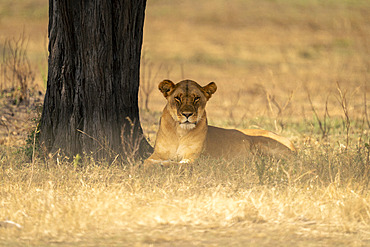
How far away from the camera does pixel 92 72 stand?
7645 mm

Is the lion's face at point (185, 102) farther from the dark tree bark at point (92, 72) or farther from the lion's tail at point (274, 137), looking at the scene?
the lion's tail at point (274, 137)

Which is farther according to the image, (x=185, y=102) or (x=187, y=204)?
(x=185, y=102)

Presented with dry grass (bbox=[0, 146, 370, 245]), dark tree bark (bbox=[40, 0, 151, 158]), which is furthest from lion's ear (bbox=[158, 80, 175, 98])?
dry grass (bbox=[0, 146, 370, 245])

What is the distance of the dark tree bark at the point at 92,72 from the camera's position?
762 centimetres

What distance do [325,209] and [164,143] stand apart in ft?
7.28

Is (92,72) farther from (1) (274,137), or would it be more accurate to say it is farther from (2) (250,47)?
(2) (250,47)

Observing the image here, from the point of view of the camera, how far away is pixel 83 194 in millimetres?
6207

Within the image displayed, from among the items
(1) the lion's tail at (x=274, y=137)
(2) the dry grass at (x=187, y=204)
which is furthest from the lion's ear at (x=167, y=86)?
(1) the lion's tail at (x=274, y=137)

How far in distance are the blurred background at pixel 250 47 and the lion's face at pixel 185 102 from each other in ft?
25.9

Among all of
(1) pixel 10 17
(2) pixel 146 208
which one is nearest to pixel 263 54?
(1) pixel 10 17

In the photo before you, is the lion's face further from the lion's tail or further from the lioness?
the lion's tail

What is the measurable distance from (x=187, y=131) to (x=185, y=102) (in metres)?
0.39

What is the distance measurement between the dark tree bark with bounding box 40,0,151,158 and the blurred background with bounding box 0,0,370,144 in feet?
24.6

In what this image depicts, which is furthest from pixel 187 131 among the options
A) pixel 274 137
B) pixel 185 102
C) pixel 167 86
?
pixel 274 137
